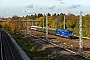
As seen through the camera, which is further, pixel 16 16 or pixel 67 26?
pixel 16 16

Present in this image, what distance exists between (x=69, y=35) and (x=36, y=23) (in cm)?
11032

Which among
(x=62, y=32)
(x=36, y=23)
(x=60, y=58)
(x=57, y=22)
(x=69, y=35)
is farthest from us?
(x=36, y=23)

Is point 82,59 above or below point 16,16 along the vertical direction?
below

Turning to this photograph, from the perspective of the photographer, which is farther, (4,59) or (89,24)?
(89,24)

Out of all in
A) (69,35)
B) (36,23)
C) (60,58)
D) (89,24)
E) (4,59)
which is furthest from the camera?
(36,23)

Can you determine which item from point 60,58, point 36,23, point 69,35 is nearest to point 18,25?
point 69,35

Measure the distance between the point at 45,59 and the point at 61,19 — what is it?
298ft

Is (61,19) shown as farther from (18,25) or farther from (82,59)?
(82,59)

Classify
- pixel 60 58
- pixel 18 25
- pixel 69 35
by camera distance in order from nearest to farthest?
pixel 60 58, pixel 69 35, pixel 18 25

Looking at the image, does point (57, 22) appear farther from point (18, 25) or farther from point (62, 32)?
point (62, 32)

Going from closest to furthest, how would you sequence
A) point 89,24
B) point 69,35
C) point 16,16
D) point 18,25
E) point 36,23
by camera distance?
point 69,35 < point 89,24 < point 18,25 < point 16,16 < point 36,23

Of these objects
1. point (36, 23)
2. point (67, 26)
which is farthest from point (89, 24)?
point (36, 23)

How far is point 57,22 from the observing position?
118 metres

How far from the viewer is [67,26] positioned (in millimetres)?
94438
